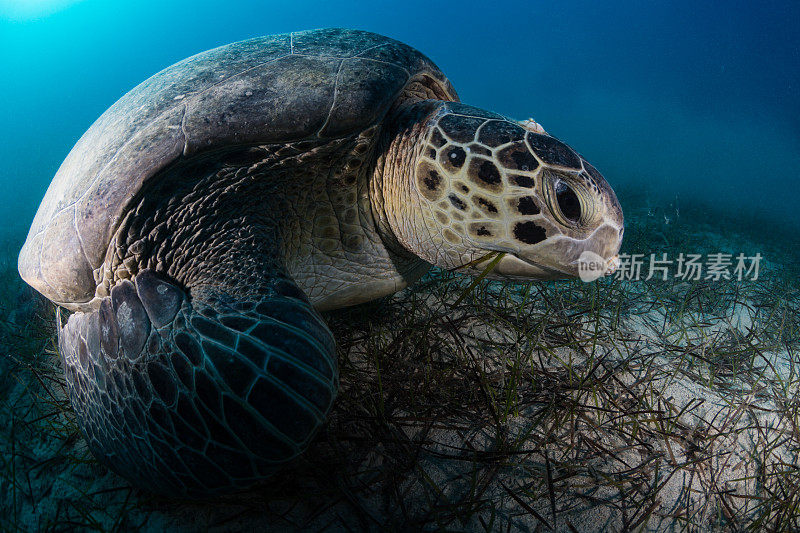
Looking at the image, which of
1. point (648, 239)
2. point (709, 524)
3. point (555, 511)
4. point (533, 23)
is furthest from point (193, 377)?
point (533, 23)

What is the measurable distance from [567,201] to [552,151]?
0.68ft

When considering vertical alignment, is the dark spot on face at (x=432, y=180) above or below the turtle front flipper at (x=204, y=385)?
above

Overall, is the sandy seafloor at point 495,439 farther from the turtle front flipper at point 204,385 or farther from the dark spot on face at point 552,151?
the dark spot on face at point 552,151

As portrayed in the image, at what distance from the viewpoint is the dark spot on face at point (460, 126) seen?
1.48 m

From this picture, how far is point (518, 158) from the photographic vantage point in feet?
4.54

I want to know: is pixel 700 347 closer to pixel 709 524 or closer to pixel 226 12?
pixel 709 524

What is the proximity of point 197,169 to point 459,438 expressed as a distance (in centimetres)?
140

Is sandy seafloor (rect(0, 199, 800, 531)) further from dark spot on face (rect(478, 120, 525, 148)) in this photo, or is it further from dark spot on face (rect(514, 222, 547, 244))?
dark spot on face (rect(478, 120, 525, 148))

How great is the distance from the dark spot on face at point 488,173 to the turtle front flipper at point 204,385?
31.4 inches

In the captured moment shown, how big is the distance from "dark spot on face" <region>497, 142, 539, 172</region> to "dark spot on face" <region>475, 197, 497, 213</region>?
148 mm

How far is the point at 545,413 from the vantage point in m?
1.42

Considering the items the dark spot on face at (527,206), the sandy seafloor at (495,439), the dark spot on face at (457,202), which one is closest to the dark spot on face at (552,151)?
the dark spot on face at (527,206)

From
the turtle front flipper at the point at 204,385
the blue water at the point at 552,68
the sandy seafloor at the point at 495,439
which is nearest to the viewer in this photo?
the turtle front flipper at the point at 204,385

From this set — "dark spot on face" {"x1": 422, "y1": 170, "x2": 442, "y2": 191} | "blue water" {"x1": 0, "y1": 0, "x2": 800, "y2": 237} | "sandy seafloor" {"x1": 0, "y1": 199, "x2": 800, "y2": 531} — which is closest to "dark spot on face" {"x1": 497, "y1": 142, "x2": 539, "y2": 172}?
"dark spot on face" {"x1": 422, "y1": 170, "x2": 442, "y2": 191}
